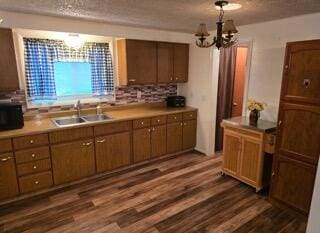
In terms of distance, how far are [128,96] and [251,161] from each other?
230 cm

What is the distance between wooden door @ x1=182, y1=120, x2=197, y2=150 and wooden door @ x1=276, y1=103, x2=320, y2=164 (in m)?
1.83

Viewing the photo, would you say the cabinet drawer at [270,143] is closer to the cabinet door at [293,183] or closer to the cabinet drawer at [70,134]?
the cabinet door at [293,183]

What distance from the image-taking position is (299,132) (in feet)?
7.85

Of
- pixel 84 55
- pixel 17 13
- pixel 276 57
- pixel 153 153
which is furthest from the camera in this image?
pixel 153 153

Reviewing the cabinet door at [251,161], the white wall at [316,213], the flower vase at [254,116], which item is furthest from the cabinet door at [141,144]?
the white wall at [316,213]

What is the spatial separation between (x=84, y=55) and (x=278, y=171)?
10.5 feet

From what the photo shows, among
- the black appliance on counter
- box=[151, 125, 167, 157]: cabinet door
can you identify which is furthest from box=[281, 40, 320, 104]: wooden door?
the black appliance on counter

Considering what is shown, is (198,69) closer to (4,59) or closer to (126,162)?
(126,162)

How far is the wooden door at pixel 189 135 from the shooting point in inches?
166

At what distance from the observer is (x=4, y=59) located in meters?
2.67

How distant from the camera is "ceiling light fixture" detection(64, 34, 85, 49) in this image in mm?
3297

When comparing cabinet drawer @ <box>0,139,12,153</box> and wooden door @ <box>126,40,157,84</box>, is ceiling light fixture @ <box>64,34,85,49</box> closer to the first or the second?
wooden door @ <box>126,40,157,84</box>

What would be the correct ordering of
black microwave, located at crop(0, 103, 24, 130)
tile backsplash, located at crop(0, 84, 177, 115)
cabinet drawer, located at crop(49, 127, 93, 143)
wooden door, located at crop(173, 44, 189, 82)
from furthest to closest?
wooden door, located at crop(173, 44, 189, 82) → tile backsplash, located at crop(0, 84, 177, 115) → cabinet drawer, located at crop(49, 127, 93, 143) → black microwave, located at crop(0, 103, 24, 130)

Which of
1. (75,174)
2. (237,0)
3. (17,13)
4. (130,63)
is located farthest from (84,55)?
(237,0)
